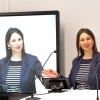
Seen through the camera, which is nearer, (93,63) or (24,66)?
(93,63)

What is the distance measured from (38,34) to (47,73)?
33.8 inches

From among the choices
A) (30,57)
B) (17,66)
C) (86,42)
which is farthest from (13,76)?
(86,42)

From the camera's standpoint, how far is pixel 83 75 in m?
2.80

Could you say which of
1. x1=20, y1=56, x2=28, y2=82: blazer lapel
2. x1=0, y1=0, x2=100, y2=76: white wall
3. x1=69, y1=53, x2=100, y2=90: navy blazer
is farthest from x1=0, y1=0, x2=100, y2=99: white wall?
x1=20, y1=56, x2=28, y2=82: blazer lapel

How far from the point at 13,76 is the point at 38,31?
2.23 feet

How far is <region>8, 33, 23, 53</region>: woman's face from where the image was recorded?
10.5 ft

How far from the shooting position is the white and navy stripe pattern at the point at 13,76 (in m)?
3.16

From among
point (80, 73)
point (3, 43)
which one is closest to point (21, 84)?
point (3, 43)

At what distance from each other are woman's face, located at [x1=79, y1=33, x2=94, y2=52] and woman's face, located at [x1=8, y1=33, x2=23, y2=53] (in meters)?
0.84

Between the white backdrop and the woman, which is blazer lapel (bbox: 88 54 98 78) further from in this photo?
the white backdrop

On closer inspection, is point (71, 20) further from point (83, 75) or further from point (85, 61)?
point (83, 75)

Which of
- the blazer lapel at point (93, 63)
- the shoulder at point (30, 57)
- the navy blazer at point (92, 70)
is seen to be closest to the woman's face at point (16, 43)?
the shoulder at point (30, 57)

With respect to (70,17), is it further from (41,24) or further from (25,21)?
(25,21)

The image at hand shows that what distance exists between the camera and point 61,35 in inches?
127
